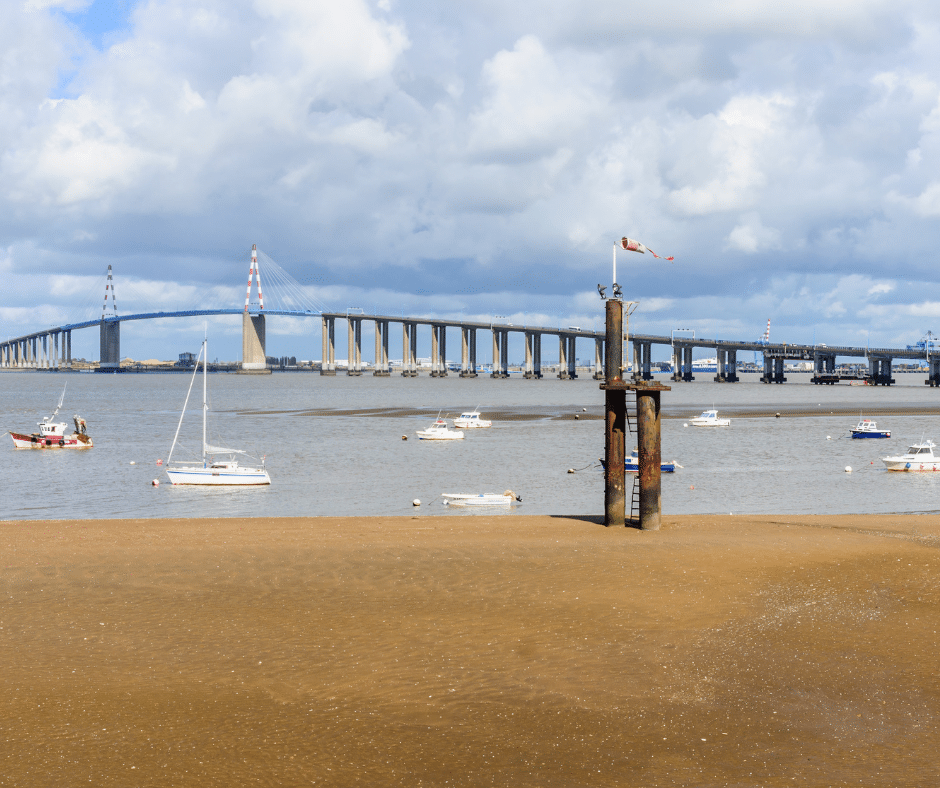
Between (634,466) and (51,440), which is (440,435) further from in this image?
(51,440)

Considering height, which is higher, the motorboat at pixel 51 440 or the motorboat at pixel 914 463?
the motorboat at pixel 51 440

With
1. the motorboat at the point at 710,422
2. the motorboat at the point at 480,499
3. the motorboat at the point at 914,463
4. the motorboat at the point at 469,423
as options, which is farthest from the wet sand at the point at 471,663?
the motorboat at the point at 710,422

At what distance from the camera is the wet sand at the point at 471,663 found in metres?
10.2

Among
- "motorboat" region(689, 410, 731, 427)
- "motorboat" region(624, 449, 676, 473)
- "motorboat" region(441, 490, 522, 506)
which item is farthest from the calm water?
"motorboat" region(689, 410, 731, 427)

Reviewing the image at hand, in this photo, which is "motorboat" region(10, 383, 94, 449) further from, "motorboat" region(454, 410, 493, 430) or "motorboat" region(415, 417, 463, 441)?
"motorboat" region(454, 410, 493, 430)

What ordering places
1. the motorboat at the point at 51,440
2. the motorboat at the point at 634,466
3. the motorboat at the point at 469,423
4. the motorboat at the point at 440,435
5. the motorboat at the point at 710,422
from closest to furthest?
the motorboat at the point at 634,466 < the motorboat at the point at 51,440 < the motorboat at the point at 440,435 < the motorboat at the point at 469,423 < the motorboat at the point at 710,422

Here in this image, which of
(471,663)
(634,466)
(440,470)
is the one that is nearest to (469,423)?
(440,470)

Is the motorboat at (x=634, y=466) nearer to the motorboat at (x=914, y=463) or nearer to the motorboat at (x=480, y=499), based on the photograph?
the motorboat at (x=914, y=463)

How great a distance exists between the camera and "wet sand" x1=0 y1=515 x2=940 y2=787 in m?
10.2

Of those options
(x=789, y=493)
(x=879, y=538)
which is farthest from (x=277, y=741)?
(x=789, y=493)

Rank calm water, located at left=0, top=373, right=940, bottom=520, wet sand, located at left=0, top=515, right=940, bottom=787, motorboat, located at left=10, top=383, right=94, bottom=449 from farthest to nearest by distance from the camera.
A: motorboat, located at left=10, top=383, right=94, bottom=449, calm water, located at left=0, top=373, right=940, bottom=520, wet sand, located at left=0, top=515, right=940, bottom=787

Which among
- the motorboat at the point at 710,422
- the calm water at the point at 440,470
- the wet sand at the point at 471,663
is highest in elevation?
the wet sand at the point at 471,663

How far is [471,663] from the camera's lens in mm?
13188

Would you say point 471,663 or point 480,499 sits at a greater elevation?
point 471,663
